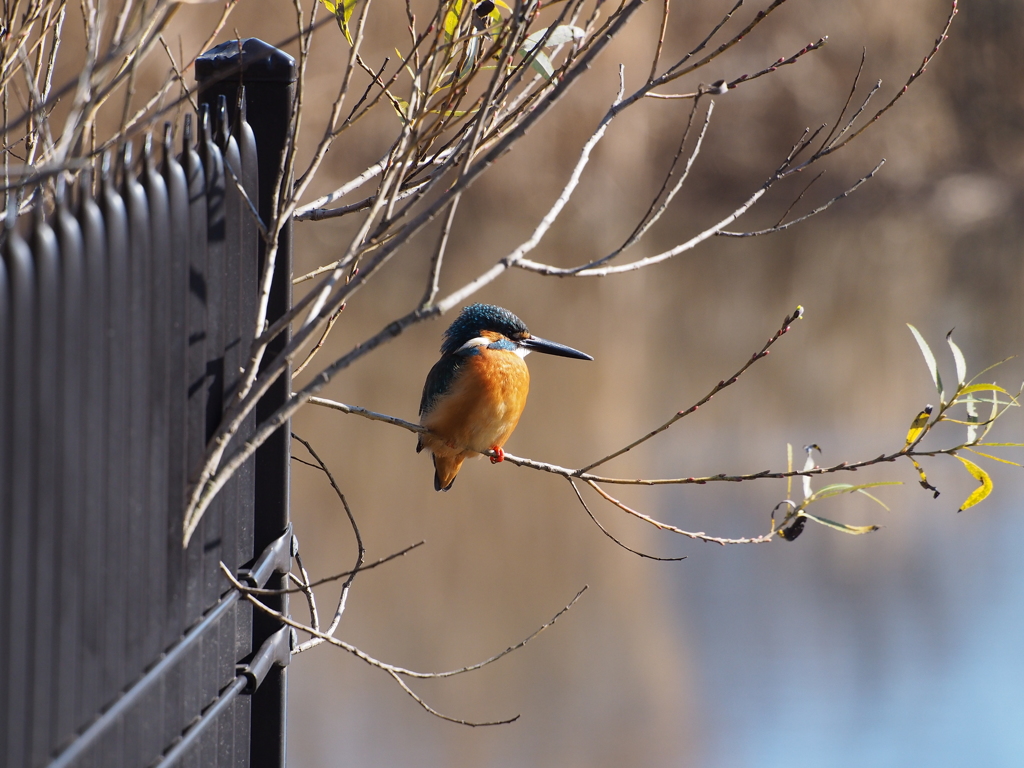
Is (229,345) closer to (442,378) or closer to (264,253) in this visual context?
(264,253)

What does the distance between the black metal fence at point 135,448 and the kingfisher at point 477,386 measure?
88 centimetres

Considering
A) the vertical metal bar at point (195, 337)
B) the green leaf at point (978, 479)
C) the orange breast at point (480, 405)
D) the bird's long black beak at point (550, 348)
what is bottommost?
the vertical metal bar at point (195, 337)

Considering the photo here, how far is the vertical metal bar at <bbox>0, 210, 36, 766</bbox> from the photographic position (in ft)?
1.88

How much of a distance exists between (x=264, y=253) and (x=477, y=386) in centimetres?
89

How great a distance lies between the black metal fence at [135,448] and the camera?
23.4 inches

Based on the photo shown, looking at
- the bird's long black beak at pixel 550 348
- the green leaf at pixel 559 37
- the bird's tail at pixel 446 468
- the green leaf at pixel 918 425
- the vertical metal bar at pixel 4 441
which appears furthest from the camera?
the bird's tail at pixel 446 468

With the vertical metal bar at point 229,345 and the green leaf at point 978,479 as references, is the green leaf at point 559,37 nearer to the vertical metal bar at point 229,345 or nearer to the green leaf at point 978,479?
the vertical metal bar at point 229,345

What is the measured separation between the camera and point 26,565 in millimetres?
589

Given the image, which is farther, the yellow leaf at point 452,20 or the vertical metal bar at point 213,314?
the yellow leaf at point 452,20

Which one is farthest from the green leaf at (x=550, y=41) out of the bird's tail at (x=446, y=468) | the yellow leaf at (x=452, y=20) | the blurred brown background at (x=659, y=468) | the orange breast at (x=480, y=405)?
the blurred brown background at (x=659, y=468)

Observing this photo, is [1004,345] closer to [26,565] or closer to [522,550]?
[522,550]

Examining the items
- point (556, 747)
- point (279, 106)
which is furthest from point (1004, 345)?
point (279, 106)

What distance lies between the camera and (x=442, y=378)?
6.45 feet

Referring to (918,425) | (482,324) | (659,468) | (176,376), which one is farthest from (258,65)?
(659,468)
